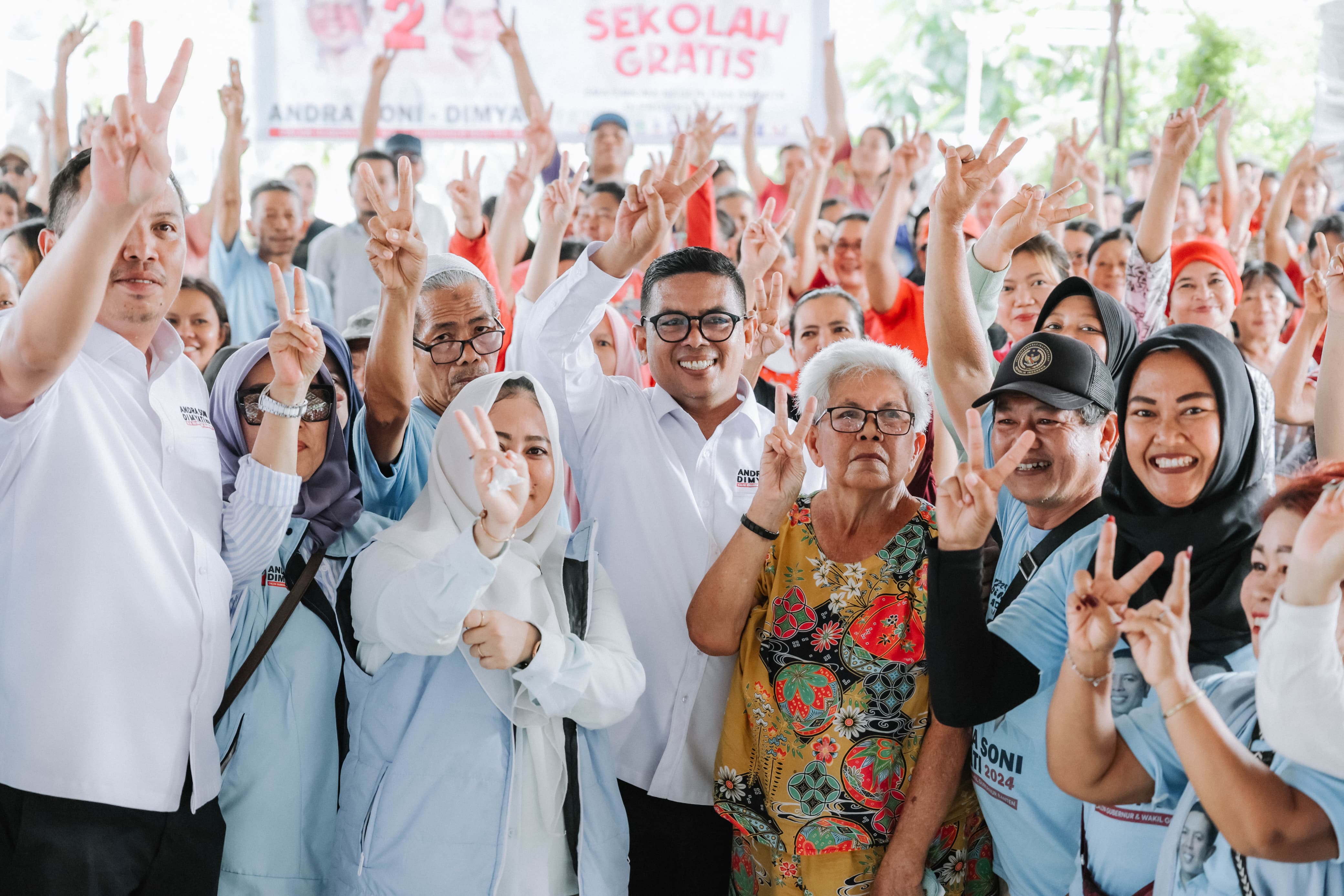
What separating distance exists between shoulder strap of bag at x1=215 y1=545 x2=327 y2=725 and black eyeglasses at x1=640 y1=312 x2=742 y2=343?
92cm

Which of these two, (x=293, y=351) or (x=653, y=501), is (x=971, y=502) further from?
(x=293, y=351)

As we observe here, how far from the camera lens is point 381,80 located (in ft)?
20.0

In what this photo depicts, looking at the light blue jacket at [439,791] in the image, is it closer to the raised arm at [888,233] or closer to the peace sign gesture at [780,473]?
the peace sign gesture at [780,473]

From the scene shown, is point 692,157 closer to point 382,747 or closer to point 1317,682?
point 382,747

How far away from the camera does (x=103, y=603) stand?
1735 mm

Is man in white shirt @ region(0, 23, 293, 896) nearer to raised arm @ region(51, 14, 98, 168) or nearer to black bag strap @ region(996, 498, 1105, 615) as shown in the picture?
black bag strap @ region(996, 498, 1105, 615)

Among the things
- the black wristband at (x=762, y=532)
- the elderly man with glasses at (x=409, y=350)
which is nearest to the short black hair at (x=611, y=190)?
the elderly man with glasses at (x=409, y=350)

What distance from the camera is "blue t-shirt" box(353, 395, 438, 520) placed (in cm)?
231

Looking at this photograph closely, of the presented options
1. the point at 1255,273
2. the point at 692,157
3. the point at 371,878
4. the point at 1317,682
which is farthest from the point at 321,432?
the point at 1255,273

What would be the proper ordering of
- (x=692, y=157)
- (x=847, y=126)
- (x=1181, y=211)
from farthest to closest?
(x=847, y=126), (x=1181, y=211), (x=692, y=157)

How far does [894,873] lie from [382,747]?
0.95m

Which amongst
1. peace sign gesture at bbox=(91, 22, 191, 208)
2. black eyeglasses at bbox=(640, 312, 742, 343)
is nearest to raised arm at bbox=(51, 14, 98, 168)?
black eyeglasses at bbox=(640, 312, 742, 343)

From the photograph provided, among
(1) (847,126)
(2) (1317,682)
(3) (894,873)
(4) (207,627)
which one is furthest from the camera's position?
(1) (847,126)

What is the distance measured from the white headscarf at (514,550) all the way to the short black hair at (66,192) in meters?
0.66
